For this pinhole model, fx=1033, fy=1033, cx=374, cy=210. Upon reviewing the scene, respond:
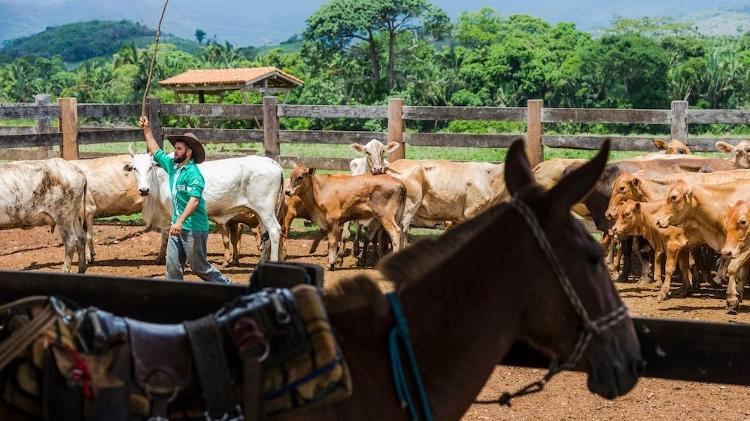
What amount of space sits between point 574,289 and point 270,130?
17365 mm

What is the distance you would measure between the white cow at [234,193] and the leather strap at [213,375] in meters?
13.0

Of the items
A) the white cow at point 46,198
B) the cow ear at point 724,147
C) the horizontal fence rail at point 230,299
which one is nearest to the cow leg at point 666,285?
the cow ear at point 724,147

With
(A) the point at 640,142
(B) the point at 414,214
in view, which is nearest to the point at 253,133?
(B) the point at 414,214

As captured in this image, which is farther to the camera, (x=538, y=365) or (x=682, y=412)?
(x=682, y=412)

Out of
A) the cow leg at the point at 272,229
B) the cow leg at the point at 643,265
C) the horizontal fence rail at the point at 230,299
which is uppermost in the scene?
the horizontal fence rail at the point at 230,299

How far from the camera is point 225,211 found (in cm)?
1622

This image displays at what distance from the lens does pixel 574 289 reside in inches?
130

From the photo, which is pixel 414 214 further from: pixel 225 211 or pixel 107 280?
pixel 107 280

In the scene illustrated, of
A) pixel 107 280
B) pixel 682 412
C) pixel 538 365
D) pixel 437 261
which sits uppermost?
pixel 437 261

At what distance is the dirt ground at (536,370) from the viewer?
Answer: 771 centimetres

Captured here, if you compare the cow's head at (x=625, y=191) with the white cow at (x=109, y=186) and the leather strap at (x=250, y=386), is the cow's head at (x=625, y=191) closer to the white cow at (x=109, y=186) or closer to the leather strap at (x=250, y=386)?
the white cow at (x=109, y=186)

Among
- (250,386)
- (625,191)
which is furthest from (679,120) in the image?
(250,386)

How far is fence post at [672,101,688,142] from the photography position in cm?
Result: 1828

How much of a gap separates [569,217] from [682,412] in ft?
16.6
